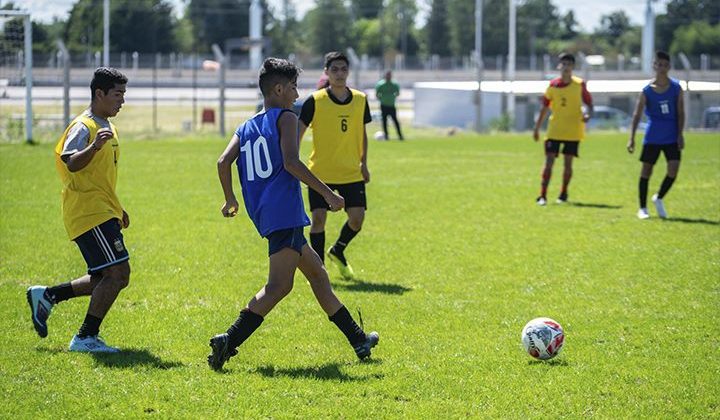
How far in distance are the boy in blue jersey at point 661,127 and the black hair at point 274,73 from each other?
8.72 meters

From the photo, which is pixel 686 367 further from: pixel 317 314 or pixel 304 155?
pixel 304 155

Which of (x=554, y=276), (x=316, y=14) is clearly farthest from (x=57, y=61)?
(x=316, y=14)

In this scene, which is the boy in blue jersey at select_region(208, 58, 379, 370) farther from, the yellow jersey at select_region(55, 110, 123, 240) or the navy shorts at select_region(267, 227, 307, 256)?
the yellow jersey at select_region(55, 110, 123, 240)

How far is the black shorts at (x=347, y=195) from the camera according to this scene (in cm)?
1027

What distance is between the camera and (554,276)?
10500 mm

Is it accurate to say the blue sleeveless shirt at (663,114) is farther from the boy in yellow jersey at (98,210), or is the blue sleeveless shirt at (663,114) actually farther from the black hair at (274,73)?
the boy in yellow jersey at (98,210)

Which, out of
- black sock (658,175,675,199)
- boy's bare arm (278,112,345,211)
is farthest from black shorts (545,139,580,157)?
boy's bare arm (278,112,345,211)

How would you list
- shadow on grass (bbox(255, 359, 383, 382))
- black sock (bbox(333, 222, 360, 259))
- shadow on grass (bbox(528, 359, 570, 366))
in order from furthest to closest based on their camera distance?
black sock (bbox(333, 222, 360, 259)) → shadow on grass (bbox(528, 359, 570, 366)) → shadow on grass (bbox(255, 359, 383, 382))

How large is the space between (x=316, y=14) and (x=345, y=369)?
98611 millimetres

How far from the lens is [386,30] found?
108 meters

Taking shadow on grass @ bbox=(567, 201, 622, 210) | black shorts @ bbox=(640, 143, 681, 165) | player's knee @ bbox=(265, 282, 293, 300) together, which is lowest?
shadow on grass @ bbox=(567, 201, 622, 210)

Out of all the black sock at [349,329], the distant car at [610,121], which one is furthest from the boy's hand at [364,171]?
the distant car at [610,121]

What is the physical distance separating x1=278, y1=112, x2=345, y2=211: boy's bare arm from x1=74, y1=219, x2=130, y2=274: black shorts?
4.59ft

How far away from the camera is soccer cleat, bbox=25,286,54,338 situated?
25.1ft
